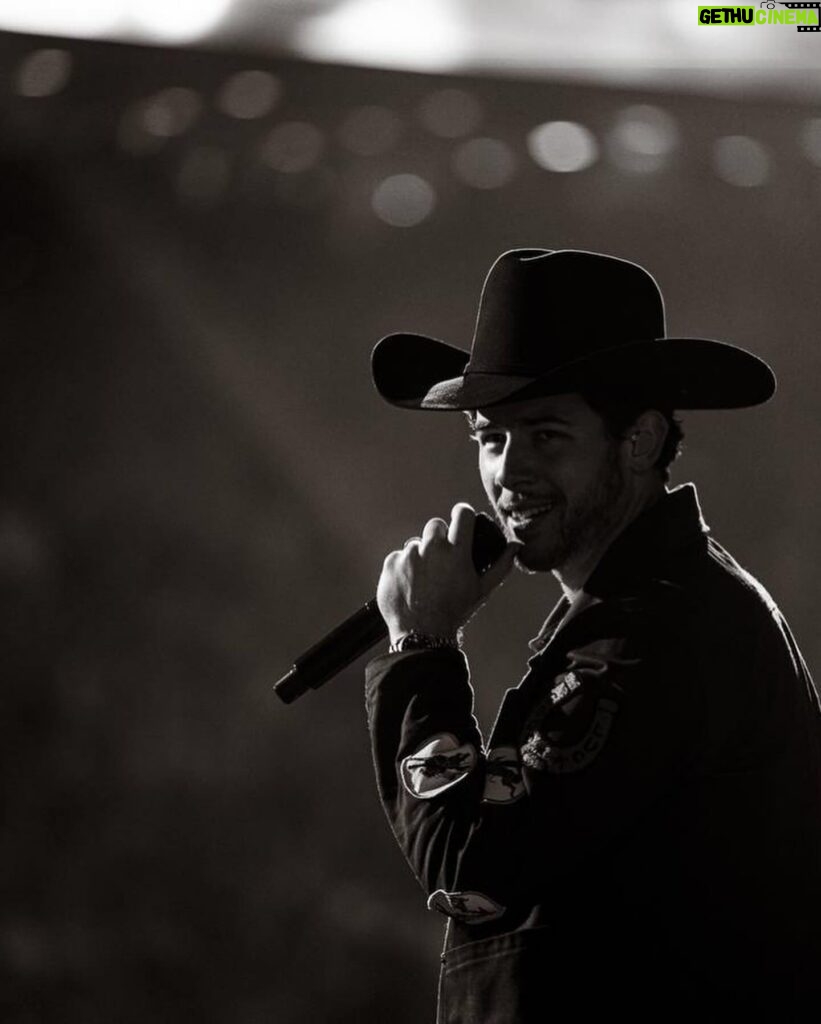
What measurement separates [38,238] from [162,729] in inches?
57.5

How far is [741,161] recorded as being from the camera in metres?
4.03

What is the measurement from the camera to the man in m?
1.11

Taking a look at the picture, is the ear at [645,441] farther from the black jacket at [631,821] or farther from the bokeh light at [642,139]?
the bokeh light at [642,139]

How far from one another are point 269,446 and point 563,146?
48.6 inches

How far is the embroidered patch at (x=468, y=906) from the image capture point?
Result: 1.15m

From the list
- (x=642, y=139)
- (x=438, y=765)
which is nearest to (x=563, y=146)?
(x=642, y=139)

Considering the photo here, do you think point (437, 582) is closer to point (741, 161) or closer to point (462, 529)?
point (462, 529)

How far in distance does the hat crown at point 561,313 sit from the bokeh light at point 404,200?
2707 mm

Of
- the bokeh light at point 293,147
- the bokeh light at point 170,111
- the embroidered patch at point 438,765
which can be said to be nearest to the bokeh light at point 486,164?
the bokeh light at point 293,147

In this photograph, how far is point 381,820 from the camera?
405 centimetres

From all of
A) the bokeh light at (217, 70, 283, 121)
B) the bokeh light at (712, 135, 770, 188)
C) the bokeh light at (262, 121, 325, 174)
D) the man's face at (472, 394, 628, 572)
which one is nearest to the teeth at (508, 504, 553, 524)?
the man's face at (472, 394, 628, 572)

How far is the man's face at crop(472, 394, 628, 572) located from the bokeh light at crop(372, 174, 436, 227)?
2.84 metres

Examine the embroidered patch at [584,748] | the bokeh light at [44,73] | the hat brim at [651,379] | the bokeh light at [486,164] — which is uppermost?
the bokeh light at [44,73]

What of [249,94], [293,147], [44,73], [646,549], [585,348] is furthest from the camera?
[293,147]
